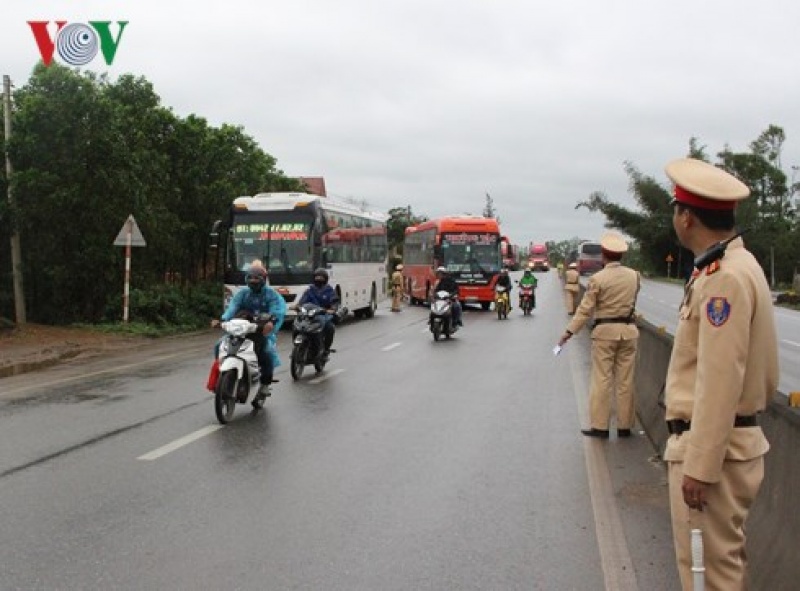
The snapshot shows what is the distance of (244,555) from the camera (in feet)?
16.1

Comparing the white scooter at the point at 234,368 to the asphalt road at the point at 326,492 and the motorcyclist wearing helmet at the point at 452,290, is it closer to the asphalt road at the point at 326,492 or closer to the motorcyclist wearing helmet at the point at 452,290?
the asphalt road at the point at 326,492

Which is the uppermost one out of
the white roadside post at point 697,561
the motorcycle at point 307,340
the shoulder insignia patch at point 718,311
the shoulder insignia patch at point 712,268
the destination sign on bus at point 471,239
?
the destination sign on bus at point 471,239

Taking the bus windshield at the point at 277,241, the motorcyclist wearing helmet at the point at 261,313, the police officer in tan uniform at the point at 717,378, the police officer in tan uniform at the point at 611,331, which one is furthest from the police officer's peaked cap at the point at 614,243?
the bus windshield at the point at 277,241

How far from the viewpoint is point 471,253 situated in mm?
31438

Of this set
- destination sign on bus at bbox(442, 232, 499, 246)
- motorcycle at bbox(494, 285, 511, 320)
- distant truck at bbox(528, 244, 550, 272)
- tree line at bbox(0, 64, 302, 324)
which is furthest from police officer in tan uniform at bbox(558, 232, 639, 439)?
distant truck at bbox(528, 244, 550, 272)

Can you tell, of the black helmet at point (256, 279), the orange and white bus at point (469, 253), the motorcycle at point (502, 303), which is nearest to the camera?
the black helmet at point (256, 279)

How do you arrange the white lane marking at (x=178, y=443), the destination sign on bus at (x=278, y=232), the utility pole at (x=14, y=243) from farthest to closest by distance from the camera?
the destination sign on bus at (x=278, y=232) < the utility pole at (x=14, y=243) < the white lane marking at (x=178, y=443)

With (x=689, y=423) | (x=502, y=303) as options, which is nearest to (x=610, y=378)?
(x=689, y=423)

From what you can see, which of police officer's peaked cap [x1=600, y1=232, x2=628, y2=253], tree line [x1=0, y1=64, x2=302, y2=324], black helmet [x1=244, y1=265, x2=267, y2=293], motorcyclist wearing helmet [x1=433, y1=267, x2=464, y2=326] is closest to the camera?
police officer's peaked cap [x1=600, y1=232, x2=628, y2=253]

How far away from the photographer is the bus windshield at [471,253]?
31.3 metres

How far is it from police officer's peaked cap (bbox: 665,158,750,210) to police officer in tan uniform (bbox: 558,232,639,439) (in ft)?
17.0

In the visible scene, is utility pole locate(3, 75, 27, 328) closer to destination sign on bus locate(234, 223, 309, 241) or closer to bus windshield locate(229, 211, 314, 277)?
bus windshield locate(229, 211, 314, 277)

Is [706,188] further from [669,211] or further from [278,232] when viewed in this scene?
[669,211]

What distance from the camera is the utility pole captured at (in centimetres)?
1964
